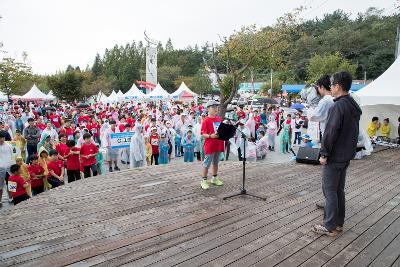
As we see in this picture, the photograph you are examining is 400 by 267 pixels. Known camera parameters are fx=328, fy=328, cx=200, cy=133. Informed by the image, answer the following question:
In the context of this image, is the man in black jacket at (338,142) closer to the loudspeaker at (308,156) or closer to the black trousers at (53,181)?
the loudspeaker at (308,156)

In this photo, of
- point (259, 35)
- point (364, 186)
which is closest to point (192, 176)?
point (364, 186)

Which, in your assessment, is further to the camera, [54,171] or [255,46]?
[255,46]

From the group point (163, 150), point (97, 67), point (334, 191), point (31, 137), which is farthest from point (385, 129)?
point (97, 67)

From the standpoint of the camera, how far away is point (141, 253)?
3.50 meters

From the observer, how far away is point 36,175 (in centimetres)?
689

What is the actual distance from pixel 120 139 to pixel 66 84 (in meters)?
34.5

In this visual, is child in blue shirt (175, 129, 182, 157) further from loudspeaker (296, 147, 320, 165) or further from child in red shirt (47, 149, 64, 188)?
child in red shirt (47, 149, 64, 188)

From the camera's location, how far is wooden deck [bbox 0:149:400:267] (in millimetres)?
3424

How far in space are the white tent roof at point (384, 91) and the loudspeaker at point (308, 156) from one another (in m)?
3.58

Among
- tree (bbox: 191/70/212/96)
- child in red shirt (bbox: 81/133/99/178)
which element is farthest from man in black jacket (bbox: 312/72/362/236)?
tree (bbox: 191/70/212/96)

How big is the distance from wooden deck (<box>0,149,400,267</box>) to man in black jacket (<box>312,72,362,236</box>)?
1.51ft

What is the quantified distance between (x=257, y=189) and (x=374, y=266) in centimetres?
276

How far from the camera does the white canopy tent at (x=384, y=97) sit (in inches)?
401

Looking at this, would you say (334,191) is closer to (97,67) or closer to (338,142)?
(338,142)
